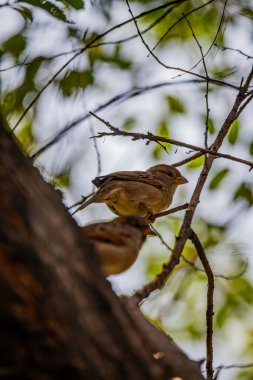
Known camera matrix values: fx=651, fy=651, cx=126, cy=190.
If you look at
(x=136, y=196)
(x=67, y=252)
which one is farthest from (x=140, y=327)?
(x=136, y=196)

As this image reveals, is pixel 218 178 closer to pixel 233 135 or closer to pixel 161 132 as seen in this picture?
pixel 233 135

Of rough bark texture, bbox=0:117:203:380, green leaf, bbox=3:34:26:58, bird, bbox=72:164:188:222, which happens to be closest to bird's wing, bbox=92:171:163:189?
bird, bbox=72:164:188:222

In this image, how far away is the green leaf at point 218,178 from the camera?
619cm

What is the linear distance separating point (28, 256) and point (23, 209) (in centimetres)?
18

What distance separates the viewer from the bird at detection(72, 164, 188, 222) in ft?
23.5

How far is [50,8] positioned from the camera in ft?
14.4

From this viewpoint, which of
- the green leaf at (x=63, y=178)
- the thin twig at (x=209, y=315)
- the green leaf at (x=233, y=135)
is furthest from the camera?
the green leaf at (x=233, y=135)

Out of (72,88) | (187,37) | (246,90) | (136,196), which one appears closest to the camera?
(246,90)

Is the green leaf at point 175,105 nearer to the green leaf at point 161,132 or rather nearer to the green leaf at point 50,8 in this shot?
the green leaf at point 161,132

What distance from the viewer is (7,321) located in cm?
213

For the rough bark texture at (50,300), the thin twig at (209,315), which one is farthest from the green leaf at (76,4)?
the rough bark texture at (50,300)

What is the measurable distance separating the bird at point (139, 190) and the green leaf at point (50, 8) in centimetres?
249

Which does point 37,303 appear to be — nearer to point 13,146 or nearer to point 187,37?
point 13,146

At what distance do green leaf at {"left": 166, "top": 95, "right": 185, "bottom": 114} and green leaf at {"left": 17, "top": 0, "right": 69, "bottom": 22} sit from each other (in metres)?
3.63
